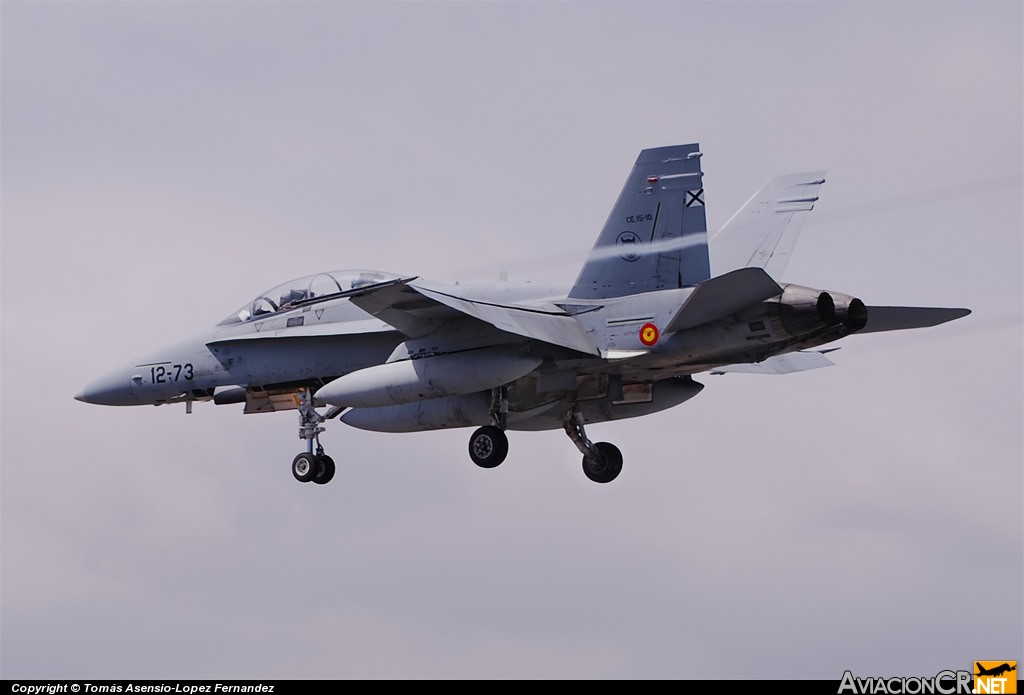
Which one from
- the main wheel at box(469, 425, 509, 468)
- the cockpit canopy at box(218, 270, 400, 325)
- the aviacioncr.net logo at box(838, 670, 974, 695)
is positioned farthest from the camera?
the cockpit canopy at box(218, 270, 400, 325)

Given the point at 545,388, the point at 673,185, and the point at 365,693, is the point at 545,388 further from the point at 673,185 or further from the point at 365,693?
the point at 365,693

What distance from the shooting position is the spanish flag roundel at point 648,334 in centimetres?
2505

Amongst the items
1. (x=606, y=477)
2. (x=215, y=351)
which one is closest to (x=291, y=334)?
(x=215, y=351)

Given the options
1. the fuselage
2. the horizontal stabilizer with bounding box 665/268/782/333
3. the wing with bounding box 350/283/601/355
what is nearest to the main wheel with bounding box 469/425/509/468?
the fuselage

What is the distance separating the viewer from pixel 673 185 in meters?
26.2

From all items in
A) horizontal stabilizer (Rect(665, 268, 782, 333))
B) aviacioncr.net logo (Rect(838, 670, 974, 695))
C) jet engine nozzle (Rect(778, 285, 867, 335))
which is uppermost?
horizontal stabilizer (Rect(665, 268, 782, 333))

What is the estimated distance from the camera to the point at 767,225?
2827 cm

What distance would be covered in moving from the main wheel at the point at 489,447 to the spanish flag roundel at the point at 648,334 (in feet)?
9.10

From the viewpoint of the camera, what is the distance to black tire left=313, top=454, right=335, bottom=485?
28.2m

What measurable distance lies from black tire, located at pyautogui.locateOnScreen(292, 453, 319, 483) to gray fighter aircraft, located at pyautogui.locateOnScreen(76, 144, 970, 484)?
0.03 m

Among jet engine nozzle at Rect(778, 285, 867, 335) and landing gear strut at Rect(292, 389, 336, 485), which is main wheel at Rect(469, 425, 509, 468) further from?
jet engine nozzle at Rect(778, 285, 867, 335)

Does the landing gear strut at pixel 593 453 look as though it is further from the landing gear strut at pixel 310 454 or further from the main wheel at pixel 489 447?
the landing gear strut at pixel 310 454

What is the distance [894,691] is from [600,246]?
8844 mm

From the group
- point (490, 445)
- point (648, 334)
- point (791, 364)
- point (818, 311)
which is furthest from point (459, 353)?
point (791, 364)
